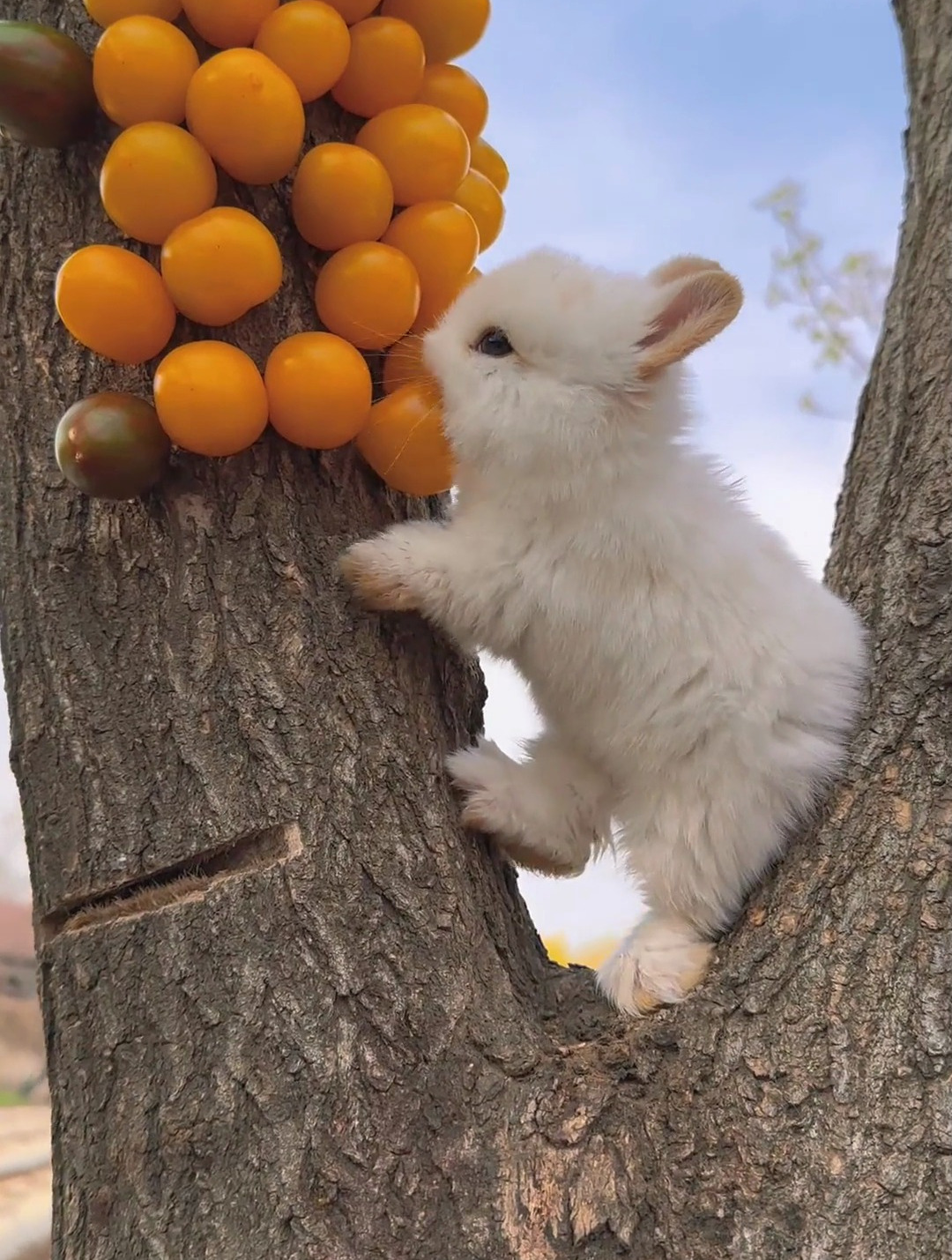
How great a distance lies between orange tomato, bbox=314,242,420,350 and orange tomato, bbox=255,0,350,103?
0.20m

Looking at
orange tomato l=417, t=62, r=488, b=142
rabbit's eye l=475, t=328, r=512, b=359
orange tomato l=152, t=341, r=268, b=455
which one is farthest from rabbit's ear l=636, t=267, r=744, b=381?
orange tomato l=152, t=341, r=268, b=455

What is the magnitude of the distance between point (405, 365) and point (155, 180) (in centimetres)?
39

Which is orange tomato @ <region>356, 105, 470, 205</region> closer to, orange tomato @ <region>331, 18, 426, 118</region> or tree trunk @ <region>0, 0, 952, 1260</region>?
orange tomato @ <region>331, 18, 426, 118</region>

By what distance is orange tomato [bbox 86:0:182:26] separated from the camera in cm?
130

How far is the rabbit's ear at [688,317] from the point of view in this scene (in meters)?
1.34

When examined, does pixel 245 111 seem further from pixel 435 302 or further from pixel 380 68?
pixel 435 302

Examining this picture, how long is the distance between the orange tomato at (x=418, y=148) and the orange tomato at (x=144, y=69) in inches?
9.4

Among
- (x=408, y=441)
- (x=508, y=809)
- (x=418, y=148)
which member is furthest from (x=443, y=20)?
(x=508, y=809)

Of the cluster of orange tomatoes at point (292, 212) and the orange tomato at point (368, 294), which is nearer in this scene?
the cluster of orange tomatoes at point (292, 212)

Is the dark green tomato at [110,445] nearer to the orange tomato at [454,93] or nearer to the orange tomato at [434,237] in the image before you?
the orange tomato at [434,237]

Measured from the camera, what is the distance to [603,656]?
4.60ft

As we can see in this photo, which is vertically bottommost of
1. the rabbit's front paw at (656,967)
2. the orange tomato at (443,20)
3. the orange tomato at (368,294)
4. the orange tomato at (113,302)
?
the rabbit's front paw at (656,967)

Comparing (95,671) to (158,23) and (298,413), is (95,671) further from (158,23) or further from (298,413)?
(158,23)

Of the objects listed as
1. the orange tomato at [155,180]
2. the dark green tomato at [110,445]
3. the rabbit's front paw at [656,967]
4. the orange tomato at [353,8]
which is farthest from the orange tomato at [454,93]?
the rabbit's front paw at [656,967]
